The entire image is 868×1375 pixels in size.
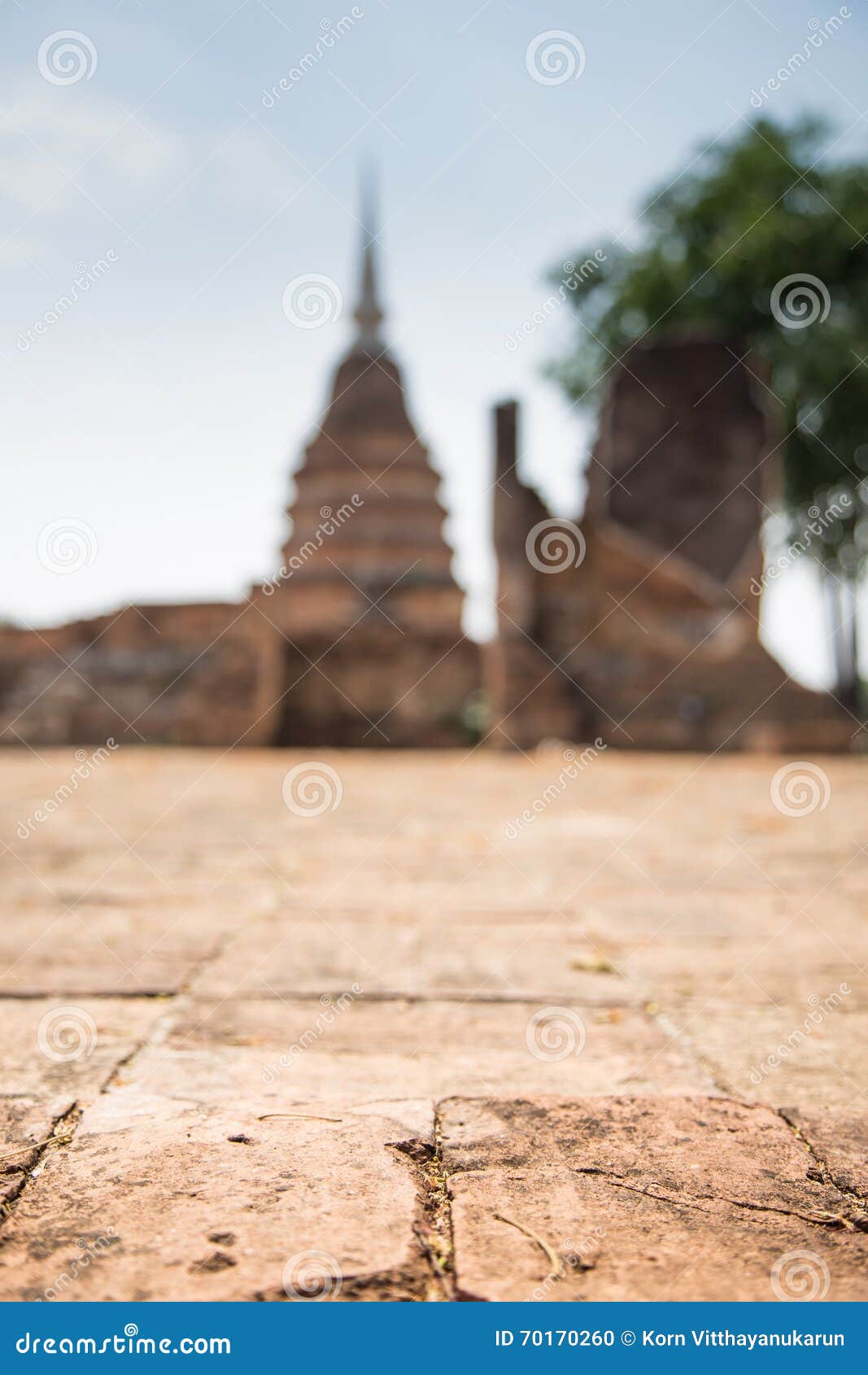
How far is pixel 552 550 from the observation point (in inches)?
509

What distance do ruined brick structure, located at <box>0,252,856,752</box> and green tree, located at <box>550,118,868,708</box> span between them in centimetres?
195

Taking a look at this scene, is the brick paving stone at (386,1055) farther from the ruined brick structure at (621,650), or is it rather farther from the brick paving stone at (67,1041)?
the ruined brick structure at (621,650)

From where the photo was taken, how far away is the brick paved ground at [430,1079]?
3.34 ft

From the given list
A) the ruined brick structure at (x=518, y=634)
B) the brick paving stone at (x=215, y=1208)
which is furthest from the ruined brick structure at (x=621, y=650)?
the brick paving stone at (x=215, y=1208)

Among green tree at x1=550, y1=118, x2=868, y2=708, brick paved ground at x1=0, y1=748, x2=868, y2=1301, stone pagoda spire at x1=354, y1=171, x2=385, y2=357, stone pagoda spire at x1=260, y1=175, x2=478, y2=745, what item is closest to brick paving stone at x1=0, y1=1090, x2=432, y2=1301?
brick paved ground at x1=0, y1=748, x2=868, y2=1301

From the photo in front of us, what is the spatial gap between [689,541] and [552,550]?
18.1 ft

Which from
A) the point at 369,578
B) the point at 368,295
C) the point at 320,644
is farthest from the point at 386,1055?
the point at 368,295

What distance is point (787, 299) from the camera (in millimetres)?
18375

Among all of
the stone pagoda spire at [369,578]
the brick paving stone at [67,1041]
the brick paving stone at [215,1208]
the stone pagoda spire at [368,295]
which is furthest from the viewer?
the stone pagoda spire at [368,295]

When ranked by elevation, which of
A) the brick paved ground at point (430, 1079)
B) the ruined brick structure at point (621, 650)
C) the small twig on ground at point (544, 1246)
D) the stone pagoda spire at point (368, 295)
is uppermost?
the stone pagoda spire at point (368, 295)

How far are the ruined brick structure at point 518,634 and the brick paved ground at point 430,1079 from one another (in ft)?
28.5

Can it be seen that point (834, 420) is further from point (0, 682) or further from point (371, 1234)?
point (371, 1234)

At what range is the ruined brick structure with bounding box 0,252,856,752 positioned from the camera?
12.5 m

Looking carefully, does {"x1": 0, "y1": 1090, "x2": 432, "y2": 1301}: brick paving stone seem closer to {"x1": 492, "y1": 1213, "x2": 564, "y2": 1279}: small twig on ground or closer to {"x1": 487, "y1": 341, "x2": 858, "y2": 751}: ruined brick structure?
{"x1": 492, "y1": 1213, "x2": 564, "y2": 1279}: small twig on ground
